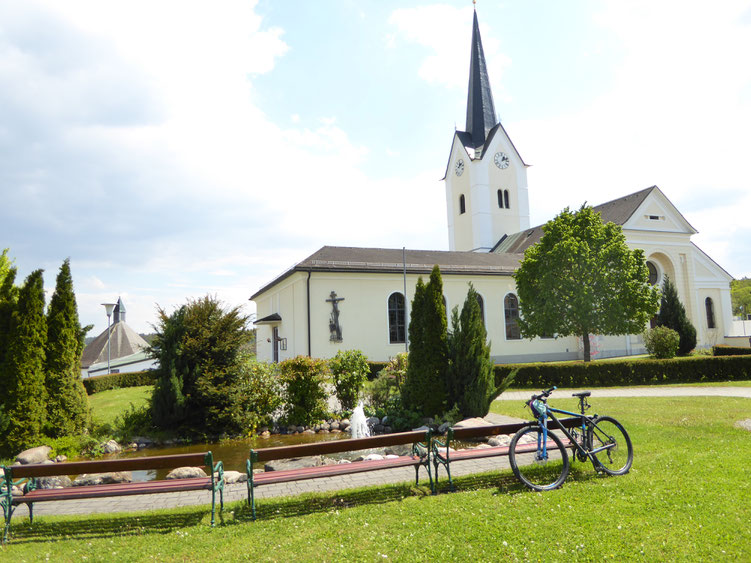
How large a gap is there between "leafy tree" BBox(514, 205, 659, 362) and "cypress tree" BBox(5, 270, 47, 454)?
63.3 ft

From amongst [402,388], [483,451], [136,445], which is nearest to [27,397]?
[136,445]

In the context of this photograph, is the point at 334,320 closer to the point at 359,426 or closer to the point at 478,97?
the point at 359,426

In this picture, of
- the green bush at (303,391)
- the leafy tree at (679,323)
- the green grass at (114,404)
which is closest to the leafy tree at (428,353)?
the green bush at (303,391)

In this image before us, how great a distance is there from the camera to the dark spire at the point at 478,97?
4656cm

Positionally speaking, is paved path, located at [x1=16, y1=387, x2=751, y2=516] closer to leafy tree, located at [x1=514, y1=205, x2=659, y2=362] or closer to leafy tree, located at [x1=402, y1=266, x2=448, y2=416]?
leafy tree, located at [x1=402, y1=266, x2=448, y2=416]

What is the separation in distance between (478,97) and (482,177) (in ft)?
28.0

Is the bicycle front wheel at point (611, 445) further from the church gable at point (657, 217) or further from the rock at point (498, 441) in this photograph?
the church gable at point (657, 217)

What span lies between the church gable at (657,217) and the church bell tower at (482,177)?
1212 centimetres

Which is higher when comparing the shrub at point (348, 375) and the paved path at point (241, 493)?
the shrub at point (348, 375)

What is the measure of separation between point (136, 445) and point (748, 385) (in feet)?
59.6

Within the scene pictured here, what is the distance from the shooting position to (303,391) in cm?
1197

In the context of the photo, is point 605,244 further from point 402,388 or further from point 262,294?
point 262,294

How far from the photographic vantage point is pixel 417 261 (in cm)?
2752

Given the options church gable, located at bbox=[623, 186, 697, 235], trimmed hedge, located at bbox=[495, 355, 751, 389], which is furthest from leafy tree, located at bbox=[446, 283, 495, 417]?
church gable, located at bbox=[623, 186, 697, 235]
